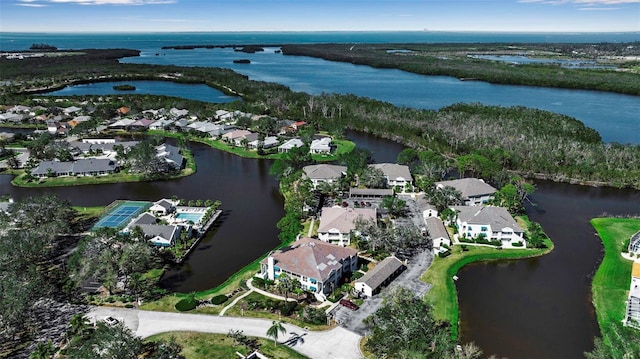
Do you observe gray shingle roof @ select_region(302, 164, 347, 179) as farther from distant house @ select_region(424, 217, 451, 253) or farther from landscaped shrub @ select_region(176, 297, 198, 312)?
landscaped shrub @ select_region(176, 297, 198, 312)

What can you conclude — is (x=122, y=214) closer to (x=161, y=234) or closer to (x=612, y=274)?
(x=161, y=234)

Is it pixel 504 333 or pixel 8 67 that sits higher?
pixel 8 67

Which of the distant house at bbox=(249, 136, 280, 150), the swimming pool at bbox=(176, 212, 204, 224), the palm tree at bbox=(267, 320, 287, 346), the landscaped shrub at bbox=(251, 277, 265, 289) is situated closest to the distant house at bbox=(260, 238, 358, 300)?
the landscaped shrub at bbox=(251, 277, 265, 289)

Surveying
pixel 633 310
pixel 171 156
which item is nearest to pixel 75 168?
pixel 171 156

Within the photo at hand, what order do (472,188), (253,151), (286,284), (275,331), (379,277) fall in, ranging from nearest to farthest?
(275,331), (286,284), (379,277), (472,188), (253,151)


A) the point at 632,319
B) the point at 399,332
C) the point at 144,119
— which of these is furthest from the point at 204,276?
the point at 144,119

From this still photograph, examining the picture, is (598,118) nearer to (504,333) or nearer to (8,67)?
(504,333)

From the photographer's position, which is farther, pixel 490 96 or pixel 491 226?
pixel 490 96
